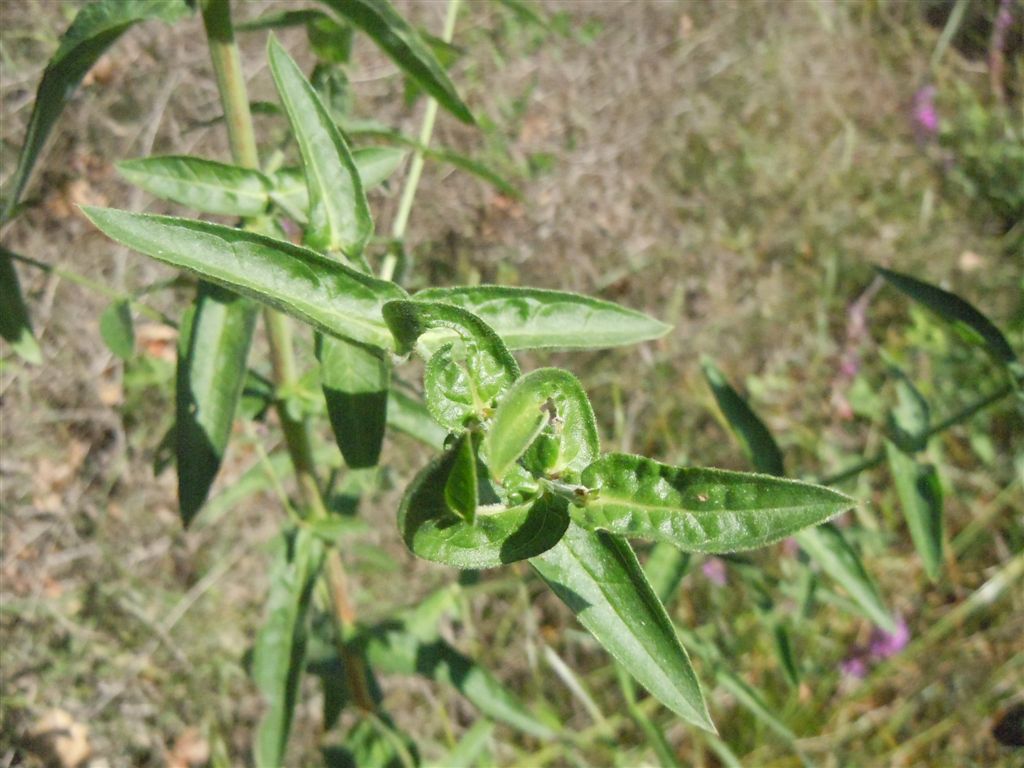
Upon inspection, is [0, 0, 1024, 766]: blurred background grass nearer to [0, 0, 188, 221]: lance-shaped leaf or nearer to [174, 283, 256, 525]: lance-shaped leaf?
[174, 283, 256, 525]: lance-shaped leaf

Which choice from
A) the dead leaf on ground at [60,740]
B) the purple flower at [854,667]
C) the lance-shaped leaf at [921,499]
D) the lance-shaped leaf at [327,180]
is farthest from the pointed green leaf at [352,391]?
the purple flower at [854,667]

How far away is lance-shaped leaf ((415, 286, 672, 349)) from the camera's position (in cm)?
111

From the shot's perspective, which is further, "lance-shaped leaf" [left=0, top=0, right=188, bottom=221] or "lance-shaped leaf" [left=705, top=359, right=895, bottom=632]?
"lance-shaped leaf" [left=705, top=359, right=895, bottom=632]

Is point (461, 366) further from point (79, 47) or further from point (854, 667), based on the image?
point (854, 667)

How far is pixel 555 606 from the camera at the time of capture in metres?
3.22

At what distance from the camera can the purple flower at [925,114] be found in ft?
14.1

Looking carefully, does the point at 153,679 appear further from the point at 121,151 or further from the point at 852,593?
the point at 852,593

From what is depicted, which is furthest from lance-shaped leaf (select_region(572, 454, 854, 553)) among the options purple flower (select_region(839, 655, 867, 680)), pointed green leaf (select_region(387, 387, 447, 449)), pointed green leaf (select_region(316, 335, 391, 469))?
purple flower (select_region(839, 655, 867, 680))

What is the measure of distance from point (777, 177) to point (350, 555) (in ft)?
8.06

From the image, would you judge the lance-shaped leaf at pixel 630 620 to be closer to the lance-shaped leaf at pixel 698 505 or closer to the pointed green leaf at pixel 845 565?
the lance-shaped leaf at pixel 698 505

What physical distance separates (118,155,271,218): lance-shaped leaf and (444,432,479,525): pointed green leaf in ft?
2.29

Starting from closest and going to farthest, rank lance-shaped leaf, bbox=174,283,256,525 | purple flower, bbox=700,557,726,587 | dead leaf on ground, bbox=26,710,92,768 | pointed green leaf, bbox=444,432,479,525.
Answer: pointed green leaf, bbox=444,432,479,525, lance-shaped leaf, bbox=174,283,256,525, dead leaf on ground, bbox=26,710,92,768, purple flower, bbox=700,557,726,587

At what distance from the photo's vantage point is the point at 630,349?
352 centimetres

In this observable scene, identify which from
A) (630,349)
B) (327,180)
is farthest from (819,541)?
(630,349)
